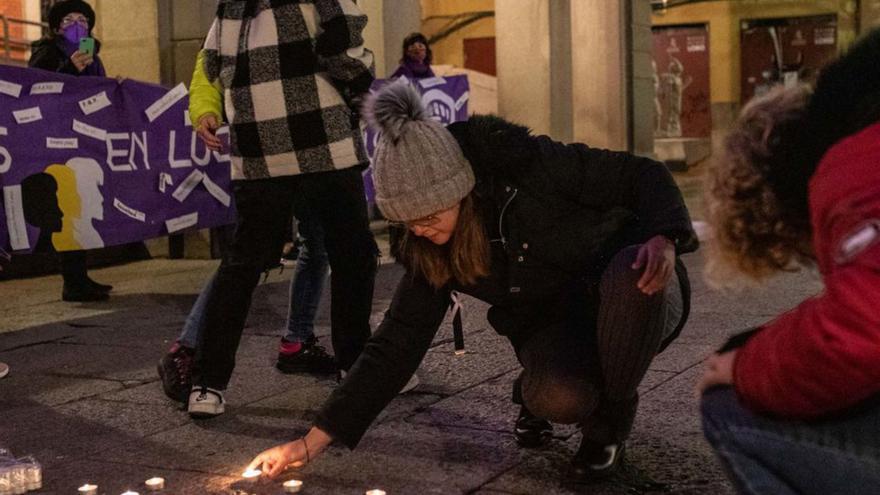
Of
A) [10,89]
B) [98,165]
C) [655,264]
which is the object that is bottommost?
[655,264]

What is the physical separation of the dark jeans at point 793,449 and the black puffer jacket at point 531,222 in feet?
3.82

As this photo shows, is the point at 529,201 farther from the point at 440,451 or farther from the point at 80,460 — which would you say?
the point at 80,460

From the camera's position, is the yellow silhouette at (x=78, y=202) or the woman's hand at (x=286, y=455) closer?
the woman's hand at (x=286, y=455)

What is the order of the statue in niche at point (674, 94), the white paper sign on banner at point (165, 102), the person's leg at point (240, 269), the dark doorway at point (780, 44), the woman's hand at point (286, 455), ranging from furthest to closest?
the statue in niche at point (674, 94) → the dark doorway at point (780, 44) → the white paper sign on banner at point (165, 102) → the person's leg at point (240, 269) → the woman's hand at point (286, 455)

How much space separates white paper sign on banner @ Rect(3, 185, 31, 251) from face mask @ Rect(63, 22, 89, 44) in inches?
45.8

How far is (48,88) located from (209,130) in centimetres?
332

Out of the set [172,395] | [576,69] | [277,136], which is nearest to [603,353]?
[277,136]

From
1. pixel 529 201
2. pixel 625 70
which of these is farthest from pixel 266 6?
pixel 625 70

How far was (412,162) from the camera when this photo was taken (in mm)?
3201

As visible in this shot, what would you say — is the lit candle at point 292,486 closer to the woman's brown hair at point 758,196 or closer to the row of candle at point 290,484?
the row of candle at point 290,484

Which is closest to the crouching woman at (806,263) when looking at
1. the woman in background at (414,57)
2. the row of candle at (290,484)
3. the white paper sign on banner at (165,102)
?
the row of candle at (290,484)

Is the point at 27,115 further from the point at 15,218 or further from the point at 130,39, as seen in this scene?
the point at 130,39

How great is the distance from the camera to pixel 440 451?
3830 millimetres

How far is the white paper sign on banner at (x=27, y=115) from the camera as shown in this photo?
23.7ft
